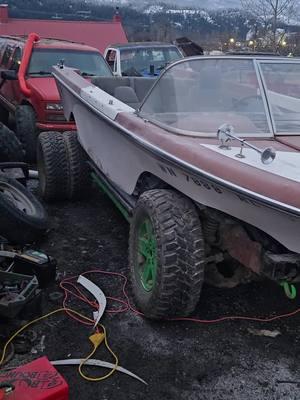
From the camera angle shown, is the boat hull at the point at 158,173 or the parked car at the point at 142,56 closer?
the boat hull at the point at 158,173

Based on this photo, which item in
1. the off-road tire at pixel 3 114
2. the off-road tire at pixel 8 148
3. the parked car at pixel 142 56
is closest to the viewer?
the off-road tire at pixel 8 148

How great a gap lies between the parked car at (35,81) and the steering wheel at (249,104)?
3.85 meters

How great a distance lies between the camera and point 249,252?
3320 millimetres

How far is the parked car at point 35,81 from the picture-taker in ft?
25.2

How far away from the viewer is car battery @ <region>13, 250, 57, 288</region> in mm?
4004

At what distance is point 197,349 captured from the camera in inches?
138

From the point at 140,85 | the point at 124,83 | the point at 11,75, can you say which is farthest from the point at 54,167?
the point at 11,75

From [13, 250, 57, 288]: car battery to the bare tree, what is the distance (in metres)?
15.3

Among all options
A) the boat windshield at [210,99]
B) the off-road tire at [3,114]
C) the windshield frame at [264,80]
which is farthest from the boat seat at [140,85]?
the off-road tire at [3,114]

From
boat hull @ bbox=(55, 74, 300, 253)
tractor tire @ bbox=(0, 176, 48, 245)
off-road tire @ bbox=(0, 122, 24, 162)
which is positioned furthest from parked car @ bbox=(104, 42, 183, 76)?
tractor tire @ bbox=(0, 176, 48, 245)

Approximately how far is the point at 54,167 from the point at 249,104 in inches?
105

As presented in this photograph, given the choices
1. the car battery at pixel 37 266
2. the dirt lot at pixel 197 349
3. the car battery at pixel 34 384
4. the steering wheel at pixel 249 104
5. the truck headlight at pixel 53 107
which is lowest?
the dirt lot at pixel 197 349

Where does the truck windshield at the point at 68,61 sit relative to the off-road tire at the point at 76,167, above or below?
above

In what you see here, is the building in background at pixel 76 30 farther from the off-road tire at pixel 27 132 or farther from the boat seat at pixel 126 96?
the boat seat at pixel 126 96
